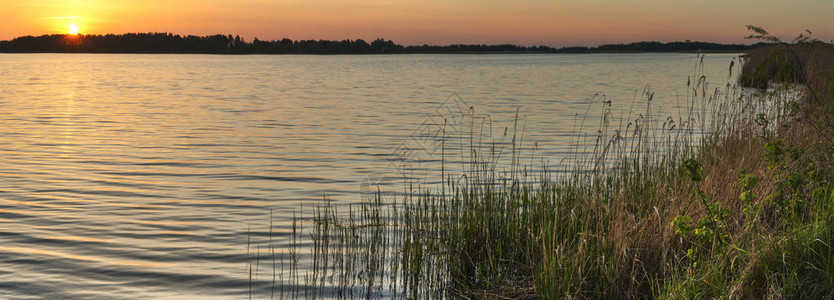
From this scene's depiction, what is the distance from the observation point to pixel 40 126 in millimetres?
22328

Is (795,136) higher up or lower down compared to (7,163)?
higher up

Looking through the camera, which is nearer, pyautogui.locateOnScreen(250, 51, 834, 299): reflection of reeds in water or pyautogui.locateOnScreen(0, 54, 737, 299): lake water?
pyautogui.locateOnScreen(250, 51, 834, 299): reflection of reeds in water

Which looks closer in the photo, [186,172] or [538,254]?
[538,254]

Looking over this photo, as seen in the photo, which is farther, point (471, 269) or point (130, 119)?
point (130, 119)

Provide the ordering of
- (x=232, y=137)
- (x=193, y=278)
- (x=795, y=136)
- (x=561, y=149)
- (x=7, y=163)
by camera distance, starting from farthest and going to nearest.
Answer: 1. (x=232, y=137)
2. (x=561, y=149)
3. (x=7, y=163)
4. (x=795, y=136)
5. (x=193, y=278)

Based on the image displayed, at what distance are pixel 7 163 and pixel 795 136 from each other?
14.1 meters

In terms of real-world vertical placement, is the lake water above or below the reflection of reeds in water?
below

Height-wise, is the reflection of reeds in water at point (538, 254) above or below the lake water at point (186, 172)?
above

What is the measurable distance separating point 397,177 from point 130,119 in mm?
15462

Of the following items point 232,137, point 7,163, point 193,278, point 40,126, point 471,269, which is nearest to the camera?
point 471,269

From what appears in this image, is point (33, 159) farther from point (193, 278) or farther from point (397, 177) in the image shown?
point (193, 278)

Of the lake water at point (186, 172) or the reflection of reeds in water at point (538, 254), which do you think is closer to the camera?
the reflection of reeds in water at point (538, 254)

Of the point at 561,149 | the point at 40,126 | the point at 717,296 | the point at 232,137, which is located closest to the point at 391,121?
the point at 232,137

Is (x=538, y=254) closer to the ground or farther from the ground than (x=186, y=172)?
farther from the ground
